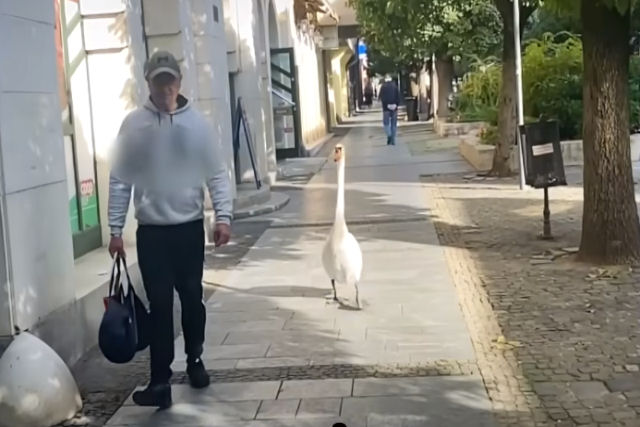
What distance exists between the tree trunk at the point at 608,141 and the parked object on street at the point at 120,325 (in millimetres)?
4923

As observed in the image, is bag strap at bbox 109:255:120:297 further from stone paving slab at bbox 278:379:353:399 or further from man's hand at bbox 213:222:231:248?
stone paving slab at bbox 278:379:353:399

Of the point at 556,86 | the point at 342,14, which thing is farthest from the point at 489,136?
the point at 342,14

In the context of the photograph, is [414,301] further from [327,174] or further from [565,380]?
[327,174]

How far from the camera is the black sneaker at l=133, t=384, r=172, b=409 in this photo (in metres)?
5.68

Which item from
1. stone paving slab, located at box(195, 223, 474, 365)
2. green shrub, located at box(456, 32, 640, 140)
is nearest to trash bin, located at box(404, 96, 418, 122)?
green shrub, located at box(456, 32, 640, 140)

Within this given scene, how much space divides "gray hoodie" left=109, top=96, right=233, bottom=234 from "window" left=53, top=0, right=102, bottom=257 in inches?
114

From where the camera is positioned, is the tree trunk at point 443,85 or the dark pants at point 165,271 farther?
the tree trunk at point 443,85

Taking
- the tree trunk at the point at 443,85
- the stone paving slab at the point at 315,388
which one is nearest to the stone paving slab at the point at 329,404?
the stone paving slab at the point at 315,388

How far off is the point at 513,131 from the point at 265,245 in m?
7.08

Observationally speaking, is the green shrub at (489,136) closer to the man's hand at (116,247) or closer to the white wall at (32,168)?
the white wall at (32,168)

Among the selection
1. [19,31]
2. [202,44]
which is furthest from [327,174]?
[19,31]

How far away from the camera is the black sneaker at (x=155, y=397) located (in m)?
5.68

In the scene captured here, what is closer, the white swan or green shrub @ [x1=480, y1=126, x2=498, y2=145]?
the white swan

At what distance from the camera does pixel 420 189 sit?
54.5ft
